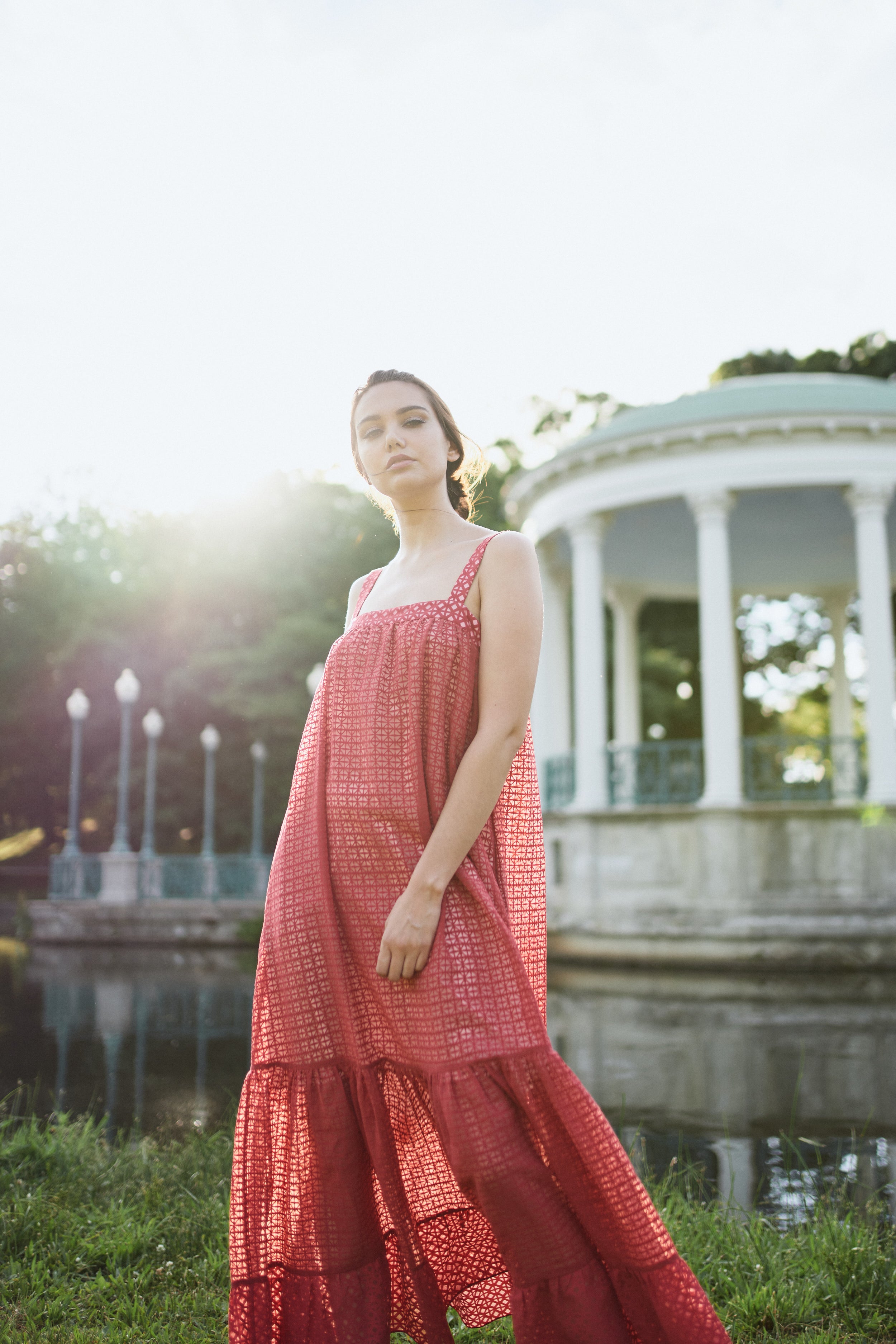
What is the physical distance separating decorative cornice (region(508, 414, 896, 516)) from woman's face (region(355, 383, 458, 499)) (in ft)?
40.7

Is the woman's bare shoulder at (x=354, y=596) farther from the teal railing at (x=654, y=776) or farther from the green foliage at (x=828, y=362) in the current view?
the green foliage at (x=828, y=362)

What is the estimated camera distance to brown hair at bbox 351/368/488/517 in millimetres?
2459

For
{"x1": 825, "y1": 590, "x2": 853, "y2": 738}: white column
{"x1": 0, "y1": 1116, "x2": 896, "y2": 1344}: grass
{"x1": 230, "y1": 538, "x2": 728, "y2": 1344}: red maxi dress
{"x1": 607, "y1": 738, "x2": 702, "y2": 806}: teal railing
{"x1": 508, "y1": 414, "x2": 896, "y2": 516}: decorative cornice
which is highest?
{"x1": 508, "y1": 414, "x2": 896, "y2": 516}: decorative cornice

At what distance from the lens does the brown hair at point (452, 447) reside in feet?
8.07

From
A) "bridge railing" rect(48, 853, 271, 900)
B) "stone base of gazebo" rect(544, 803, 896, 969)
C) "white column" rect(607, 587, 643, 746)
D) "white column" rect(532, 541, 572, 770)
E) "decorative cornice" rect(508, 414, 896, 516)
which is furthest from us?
"bridge railing" rect(48, 853, 271, 900)

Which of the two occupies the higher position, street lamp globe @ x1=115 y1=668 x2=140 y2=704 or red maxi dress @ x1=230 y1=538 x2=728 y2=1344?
street lamp globe @ x1=115 y1=668 x2=140 y2=704

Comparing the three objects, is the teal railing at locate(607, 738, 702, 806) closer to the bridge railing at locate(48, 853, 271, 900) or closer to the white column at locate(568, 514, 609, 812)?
the white column at locate(568, 514, 609, 812)

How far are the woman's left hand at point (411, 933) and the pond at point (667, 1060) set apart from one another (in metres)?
2.50

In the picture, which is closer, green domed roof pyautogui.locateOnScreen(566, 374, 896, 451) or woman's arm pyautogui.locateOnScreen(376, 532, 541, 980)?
woman's arm pyautogui.locateOnScreen(376, 532, 541, 980)

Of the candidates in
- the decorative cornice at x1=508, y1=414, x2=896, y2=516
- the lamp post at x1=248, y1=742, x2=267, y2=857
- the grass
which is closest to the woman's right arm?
the grass

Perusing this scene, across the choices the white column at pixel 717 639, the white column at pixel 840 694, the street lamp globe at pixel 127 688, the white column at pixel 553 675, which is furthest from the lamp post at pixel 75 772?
the white column at pixel 840 694

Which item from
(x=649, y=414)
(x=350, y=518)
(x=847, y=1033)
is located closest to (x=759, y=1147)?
(x=847, y=1033)

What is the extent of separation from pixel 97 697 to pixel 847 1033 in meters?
26.8

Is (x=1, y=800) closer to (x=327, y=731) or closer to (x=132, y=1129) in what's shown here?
(x=132, y=1129)
